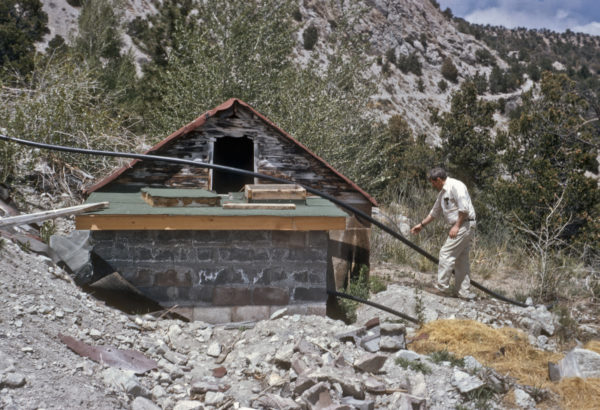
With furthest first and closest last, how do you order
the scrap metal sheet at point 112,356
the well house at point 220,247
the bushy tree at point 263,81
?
the bushy tree at point 263,81 → the well house at point 220,247 → the scrap metal sheet at point 112,356

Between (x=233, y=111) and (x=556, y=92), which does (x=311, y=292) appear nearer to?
(x=233, y=111)

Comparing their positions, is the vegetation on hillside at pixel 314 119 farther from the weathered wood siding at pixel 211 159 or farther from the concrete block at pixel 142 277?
the concrete block at pixel 142 277

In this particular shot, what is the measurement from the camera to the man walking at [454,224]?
8453 mm

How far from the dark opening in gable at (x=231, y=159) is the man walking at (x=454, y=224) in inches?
183

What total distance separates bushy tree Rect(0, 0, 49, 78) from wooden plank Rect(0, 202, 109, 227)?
56.2 feet

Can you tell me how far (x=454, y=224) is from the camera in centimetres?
869

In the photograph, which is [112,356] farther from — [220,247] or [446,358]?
[446,358]

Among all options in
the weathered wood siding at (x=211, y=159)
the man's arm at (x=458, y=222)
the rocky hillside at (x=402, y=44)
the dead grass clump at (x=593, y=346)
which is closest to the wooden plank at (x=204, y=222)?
the weathered wood siding at (x=211, y=159)

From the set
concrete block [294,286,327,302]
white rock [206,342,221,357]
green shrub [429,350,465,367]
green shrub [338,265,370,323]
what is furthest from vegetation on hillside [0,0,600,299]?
white rock [206,342,221,357]

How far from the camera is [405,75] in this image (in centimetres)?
5575

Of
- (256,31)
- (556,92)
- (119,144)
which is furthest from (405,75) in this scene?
(119,144)

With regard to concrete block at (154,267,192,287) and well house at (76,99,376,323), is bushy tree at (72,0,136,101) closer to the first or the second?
well house at (76,99,376,323)

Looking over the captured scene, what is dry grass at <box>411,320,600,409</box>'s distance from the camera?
5945mm

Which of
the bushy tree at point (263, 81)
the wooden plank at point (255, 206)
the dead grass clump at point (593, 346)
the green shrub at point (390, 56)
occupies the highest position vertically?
the green shrub at point (390, 56)
